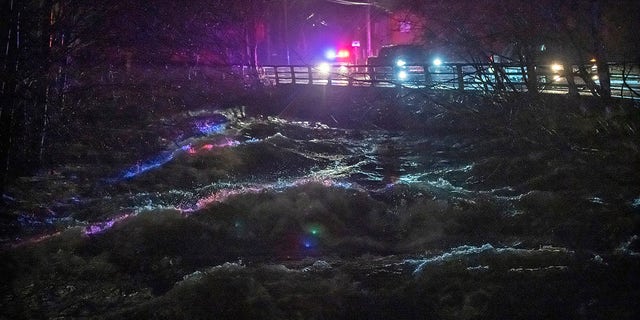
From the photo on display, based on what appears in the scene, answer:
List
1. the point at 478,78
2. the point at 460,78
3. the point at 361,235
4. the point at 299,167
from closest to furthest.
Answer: the point at 361,235 < the point at 478,78 < the point at 299,167 < the point at 460,78

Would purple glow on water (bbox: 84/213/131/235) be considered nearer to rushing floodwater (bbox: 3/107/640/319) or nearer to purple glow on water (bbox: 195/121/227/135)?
rushing floodwater (bbox: 3/107/640/319)

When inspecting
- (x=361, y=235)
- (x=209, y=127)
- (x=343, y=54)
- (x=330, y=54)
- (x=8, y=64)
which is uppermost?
(x=330, y=54)

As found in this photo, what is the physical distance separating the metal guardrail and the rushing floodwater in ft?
5.64

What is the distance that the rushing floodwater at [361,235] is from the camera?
5.66 metres

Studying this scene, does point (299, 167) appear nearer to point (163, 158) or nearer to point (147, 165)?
point (163, 158)

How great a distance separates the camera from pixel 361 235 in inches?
313

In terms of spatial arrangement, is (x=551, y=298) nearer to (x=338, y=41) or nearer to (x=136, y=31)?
(x=136, y=31)

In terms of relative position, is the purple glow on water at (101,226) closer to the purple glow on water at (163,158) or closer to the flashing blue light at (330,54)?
the purple glow on water at (163,158)

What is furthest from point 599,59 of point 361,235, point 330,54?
point 330,54

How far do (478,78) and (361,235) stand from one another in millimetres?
7529

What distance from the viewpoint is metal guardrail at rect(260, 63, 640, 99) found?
40.5 ft

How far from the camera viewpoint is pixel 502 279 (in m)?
5.88

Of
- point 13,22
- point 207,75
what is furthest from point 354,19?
point 13,22

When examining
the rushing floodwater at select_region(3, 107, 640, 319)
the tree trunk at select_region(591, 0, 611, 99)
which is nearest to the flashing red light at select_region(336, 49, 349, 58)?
the rushing floodwater at select_region(3, 107, 640, 319)
